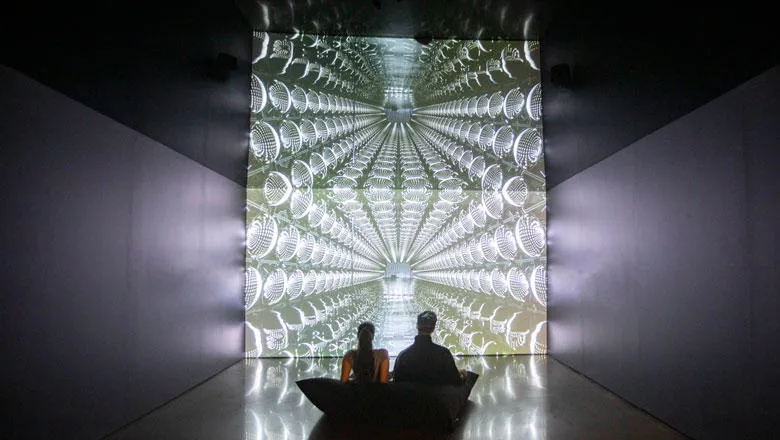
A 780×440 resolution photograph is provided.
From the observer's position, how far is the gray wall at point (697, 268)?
275cm

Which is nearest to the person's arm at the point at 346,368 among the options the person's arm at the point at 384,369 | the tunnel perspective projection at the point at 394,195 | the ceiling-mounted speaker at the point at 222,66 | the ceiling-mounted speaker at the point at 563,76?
the person's arm at the point at 384,369

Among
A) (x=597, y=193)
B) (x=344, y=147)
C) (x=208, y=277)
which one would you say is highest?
(x=344, y=147)

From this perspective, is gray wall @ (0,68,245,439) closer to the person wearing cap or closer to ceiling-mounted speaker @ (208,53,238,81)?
ceiling-mounted speaker @ (208,53,238,81)

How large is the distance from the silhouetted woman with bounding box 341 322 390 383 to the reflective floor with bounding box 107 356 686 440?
0.36 metres

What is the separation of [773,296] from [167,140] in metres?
4.16

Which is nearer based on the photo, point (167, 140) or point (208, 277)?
point (167, 140)

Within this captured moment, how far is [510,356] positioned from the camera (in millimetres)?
6605

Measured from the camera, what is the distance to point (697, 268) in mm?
3301

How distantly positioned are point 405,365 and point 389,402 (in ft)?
1.08

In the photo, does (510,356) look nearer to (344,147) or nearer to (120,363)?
(344,147)

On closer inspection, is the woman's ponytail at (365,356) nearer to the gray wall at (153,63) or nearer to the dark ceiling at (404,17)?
the gray wall at (153,63)

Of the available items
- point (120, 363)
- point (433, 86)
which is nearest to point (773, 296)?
point (120, 363)

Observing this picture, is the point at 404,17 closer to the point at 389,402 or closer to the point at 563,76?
the point at 563,76

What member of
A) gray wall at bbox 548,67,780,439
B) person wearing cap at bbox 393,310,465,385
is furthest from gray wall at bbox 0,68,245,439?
gray wall at bbox 548,67,780,439
